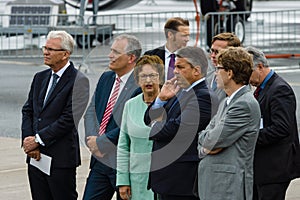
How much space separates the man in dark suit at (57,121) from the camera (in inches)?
308

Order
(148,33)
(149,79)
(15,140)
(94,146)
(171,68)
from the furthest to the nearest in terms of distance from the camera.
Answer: (148,33) < (15,140) < (171,68) < (94,146) < (149,79)

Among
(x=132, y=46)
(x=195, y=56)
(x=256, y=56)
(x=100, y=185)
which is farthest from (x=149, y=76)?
(x=100, y=185)

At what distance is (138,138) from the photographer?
7094 mm

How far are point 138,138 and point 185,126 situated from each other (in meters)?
0.54

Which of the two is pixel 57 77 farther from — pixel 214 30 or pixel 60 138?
pixel 214 30

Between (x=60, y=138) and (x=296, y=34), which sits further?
(x=296, y=34)

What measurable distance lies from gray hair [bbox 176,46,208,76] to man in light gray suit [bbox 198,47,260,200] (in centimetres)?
40

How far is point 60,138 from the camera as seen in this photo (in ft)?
25.8

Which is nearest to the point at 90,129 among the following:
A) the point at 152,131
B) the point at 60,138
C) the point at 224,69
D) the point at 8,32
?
the point at 60,138

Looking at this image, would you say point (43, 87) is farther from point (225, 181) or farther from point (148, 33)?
point (148, 33)

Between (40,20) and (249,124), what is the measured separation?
16509 millimetres

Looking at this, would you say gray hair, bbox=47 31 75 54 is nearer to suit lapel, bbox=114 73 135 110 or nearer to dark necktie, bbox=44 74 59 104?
dark necktie, bbox=44 74 59 104

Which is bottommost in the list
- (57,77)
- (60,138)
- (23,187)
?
(23,187)

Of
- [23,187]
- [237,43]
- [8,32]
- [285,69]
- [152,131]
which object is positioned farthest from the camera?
[8,32]
